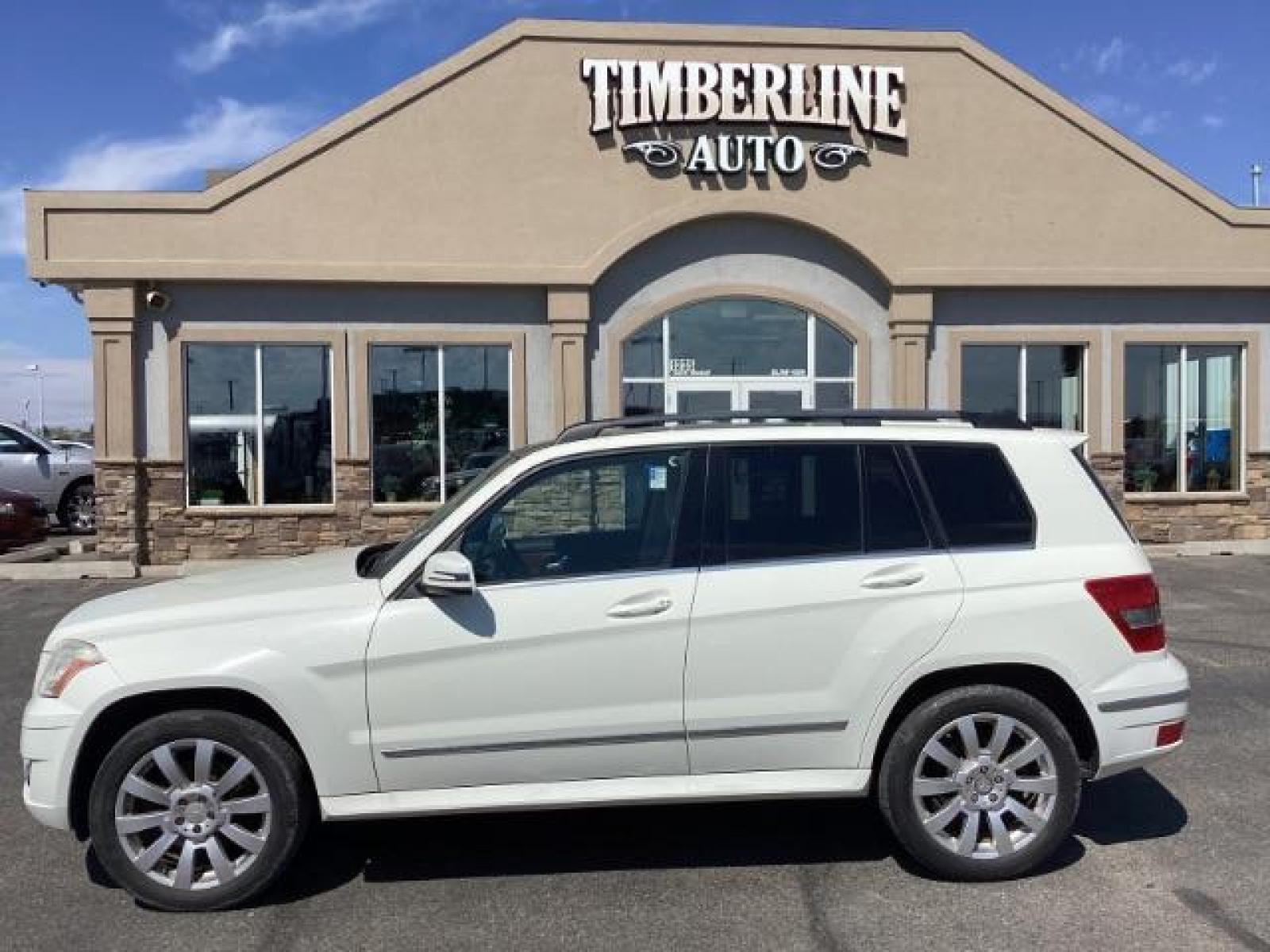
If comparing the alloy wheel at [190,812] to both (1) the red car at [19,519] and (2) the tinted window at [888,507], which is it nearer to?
(2) the tinted window at [888,507]

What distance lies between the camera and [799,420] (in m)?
4.76

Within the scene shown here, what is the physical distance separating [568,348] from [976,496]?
9.55 m

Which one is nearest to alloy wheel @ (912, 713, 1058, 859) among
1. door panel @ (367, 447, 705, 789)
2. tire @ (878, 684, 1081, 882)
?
tire @ (878, 684, 1081, 882)

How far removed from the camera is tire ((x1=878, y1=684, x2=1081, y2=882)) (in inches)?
171

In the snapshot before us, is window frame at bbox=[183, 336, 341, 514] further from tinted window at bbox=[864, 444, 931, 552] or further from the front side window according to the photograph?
tinted window at bbox=[864, 444, 931, 552]

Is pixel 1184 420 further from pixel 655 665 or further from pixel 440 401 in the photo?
pixel 655 665

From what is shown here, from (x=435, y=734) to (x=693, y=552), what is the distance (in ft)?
3.97

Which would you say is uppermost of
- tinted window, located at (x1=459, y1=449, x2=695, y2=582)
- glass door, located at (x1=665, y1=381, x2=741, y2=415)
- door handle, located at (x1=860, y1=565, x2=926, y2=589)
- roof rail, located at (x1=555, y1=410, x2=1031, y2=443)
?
glass door, located at (x1=665, y1=381, x2=741, y2=415)

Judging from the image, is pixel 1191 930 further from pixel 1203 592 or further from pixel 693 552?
pixel 1203 592

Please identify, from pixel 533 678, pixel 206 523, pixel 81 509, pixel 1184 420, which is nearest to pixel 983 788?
pixel 533 678

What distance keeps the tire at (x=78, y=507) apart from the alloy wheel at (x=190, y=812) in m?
14.9

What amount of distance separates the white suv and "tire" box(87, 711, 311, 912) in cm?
1

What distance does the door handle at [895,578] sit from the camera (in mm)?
4395

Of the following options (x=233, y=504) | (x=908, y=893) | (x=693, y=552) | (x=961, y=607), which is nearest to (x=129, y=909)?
(x=693, y=552)
